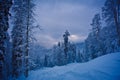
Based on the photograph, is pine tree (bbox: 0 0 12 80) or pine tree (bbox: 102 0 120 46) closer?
pine tree (bbox: 0 0 12 80)

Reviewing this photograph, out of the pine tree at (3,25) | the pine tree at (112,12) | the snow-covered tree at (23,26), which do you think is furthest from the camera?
the pine tree at (112,12)

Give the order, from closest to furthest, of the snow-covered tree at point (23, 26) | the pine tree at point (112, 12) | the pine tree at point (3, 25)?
the pine tree at point (3, 25) → the snow-covered tree at point (23, 26) → the pine tree at point (112, 12)

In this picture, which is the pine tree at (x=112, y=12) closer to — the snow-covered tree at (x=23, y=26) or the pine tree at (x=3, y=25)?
the snow-covered tree at (x=23, y=26)

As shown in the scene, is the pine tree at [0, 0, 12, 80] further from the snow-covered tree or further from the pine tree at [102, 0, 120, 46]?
the pine tree at [102, 0, 120, 46]

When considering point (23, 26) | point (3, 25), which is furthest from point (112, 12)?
point (3, 25)

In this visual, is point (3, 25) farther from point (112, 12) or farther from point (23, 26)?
point (112, 12)

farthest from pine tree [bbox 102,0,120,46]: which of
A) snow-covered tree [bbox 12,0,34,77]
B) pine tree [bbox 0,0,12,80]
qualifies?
pine tree [bbox 0,0,12,80]

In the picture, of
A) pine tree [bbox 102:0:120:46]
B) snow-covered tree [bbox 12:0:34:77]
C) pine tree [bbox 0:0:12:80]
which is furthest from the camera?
pine tree [bbox 102:0:120:46]

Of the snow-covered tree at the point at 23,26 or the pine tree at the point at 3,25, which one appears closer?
the pine tree at the point at 3,25

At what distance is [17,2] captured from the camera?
84.2ft

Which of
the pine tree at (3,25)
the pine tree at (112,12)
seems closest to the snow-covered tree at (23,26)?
the pine tree at (3,25)

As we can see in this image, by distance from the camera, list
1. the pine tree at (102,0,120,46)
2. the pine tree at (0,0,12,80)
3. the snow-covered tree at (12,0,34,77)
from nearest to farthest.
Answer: the pine tree at (0,0,12,80) → the snow-covered tree at (12,0,34,77) → the pine tree at (102,0,120,46)

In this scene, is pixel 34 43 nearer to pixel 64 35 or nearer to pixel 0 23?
pixel 0 23

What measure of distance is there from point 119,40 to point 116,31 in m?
2.49
